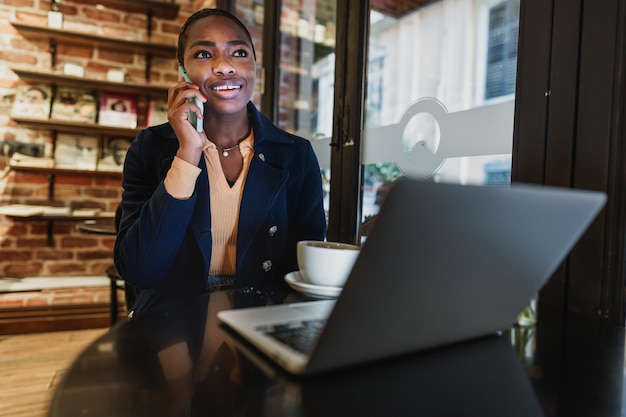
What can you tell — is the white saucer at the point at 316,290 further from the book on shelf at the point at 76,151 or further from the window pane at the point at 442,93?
the book on shelf at the point at 76,151

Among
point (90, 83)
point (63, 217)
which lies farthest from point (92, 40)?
point (63, 217)

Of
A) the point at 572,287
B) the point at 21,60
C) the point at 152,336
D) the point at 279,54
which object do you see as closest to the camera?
the point at 152,336

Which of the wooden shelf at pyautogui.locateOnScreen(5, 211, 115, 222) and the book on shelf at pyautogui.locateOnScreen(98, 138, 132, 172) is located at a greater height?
the book on shelf at pyautogui.locateOnScreen(98, 138, 132, 172)

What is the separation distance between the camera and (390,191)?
323mm

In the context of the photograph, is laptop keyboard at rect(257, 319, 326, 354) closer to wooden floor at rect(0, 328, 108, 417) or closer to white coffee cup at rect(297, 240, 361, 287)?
white coffee cup at rect(297, 240, 361, 287)

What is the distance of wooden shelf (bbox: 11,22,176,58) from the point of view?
117 inches

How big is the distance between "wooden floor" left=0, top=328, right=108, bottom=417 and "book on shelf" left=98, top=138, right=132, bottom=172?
1.15 m

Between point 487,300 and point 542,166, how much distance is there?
1.92 feet

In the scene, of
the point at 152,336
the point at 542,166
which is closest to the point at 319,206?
the point at 542,166

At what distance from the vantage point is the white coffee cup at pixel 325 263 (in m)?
0.71

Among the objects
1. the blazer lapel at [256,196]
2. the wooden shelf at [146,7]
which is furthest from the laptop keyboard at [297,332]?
the wooden shelf at [146,7]

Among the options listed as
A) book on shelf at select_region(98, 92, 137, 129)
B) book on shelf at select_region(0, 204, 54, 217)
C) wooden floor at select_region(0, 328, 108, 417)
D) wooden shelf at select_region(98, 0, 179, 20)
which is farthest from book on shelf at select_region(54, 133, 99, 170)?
wooden floor at select_region(0, 328, 108, 417)

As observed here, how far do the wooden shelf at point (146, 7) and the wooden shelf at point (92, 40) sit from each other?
255mm

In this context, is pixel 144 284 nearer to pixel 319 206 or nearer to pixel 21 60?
pixel 319 206
